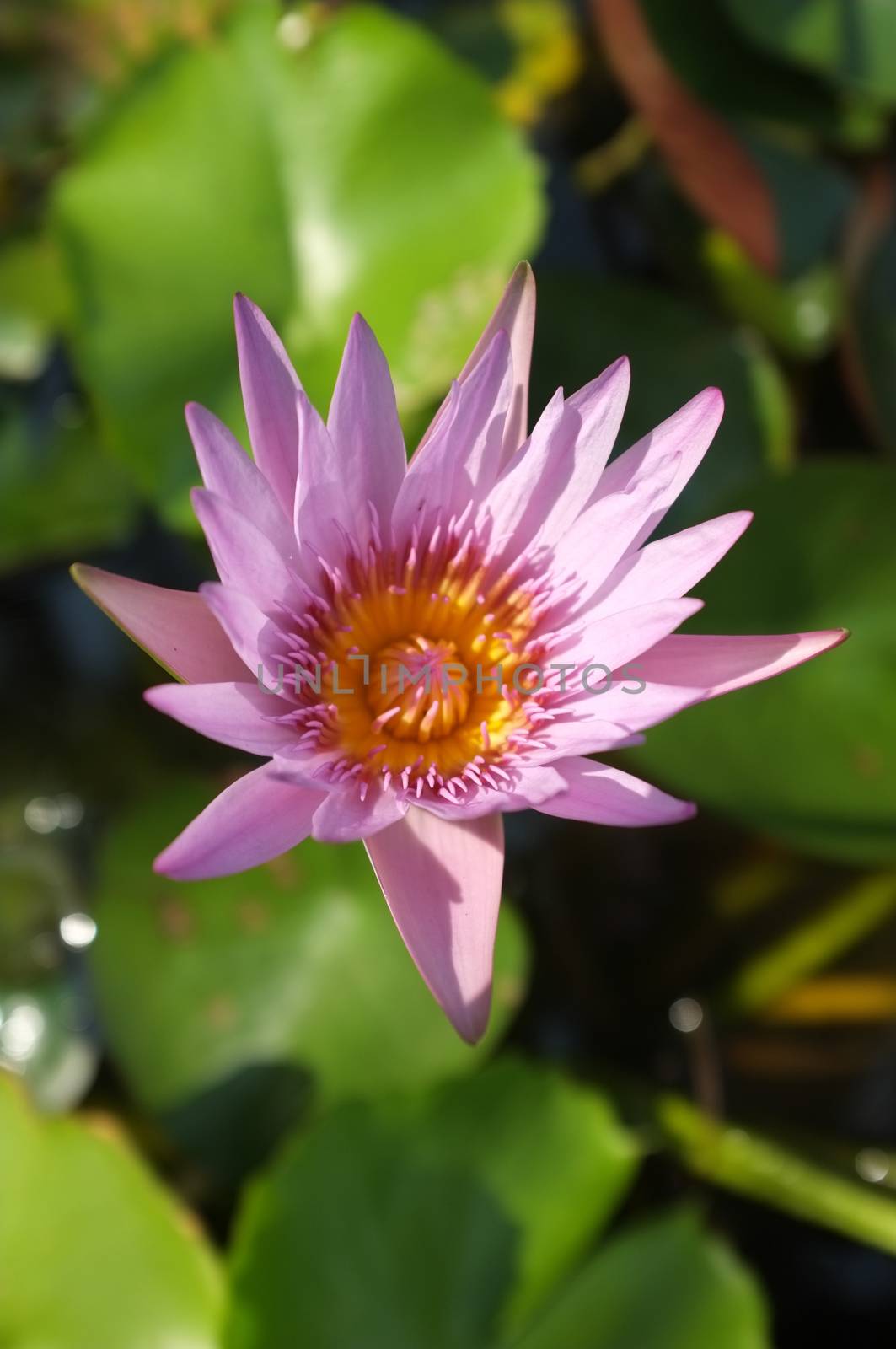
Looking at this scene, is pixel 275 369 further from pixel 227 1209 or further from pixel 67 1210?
pixel 227 1209

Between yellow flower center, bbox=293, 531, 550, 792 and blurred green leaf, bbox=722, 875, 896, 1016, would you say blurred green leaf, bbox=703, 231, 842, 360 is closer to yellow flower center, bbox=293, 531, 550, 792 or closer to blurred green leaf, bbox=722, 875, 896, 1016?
blurred green leaf, bbox=722, 875, 896, 1016

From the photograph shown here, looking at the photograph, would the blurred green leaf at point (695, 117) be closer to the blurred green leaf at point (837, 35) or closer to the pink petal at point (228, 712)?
the blurred green leaf at point (837, 35)

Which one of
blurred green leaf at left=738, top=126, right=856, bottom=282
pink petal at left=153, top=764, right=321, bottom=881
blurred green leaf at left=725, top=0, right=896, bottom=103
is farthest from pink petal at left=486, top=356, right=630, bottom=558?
blurred green leaf at left=738, top=126, right=856, bottom=282

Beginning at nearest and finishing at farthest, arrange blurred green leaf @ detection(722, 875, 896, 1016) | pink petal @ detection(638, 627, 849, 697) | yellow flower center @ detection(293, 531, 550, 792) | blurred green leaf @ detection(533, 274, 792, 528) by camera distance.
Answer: pink petal @ detection(638, 627, 849, 697) → yellow flower center @ detection(293, 531, 550, 792) → blurred green leaf @ detection(533, 274, 792, 528) → blurred green leaf @ detection(722, 875, 896, 1016)

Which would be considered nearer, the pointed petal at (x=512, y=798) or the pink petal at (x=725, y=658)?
the pointed petal at (x=512, y=798)

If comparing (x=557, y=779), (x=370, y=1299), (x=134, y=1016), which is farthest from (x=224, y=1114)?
(x=557, y=779)

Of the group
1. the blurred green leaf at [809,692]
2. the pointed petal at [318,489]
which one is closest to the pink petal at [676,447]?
the pointed petal at [318,489]
